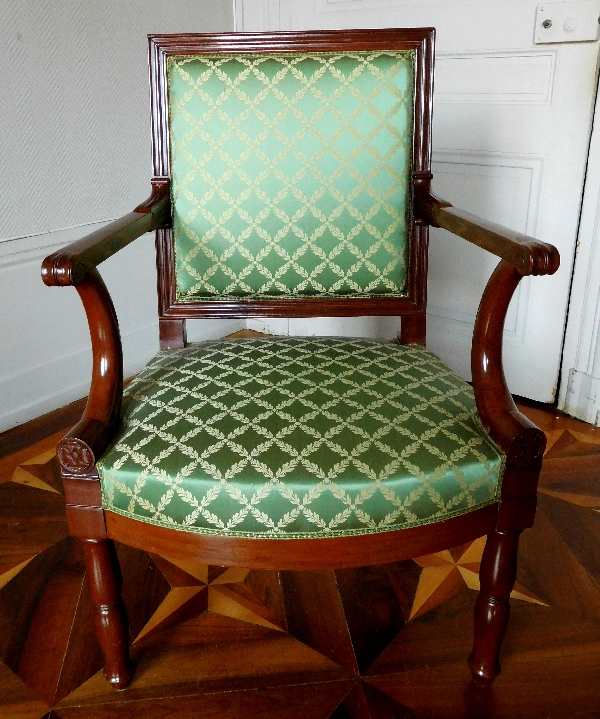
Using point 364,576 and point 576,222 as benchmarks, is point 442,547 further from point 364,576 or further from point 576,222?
point 576,222

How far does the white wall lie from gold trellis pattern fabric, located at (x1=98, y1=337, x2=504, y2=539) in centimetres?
91

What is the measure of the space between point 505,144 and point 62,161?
43.1 inches

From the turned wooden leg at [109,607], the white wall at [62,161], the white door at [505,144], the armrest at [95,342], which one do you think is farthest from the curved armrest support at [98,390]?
the white door at [505,144]

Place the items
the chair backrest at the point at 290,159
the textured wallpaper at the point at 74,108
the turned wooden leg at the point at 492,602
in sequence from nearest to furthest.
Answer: the turned wooden leg at the point at 492,602 < the chair backrest at the point at 290,159 < the textured wallpaper at the point at 74,108

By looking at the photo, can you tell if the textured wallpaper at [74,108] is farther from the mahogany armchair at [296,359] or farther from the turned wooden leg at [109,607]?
the turned wooden leg at [109,607]

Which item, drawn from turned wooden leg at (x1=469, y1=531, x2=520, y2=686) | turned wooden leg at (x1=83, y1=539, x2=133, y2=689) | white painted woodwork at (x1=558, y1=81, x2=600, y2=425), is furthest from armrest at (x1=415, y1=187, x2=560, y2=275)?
white painted woodwork at (x1=558, y1=81, x2=600, y2=425)

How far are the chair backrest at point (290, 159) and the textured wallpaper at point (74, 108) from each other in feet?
2.27

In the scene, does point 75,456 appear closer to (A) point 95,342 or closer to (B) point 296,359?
(A) point 95,342

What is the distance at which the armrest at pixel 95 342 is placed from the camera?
75cm

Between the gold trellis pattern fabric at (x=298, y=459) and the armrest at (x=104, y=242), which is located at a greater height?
the armrest at (x=104, y=242)

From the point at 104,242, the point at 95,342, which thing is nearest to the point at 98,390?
the point at 95,342

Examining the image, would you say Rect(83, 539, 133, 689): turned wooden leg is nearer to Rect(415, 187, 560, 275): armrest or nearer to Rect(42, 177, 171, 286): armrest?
Rect(42, 177, 171, 286): armrest

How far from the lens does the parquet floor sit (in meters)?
0.92

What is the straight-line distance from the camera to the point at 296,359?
973 mm
